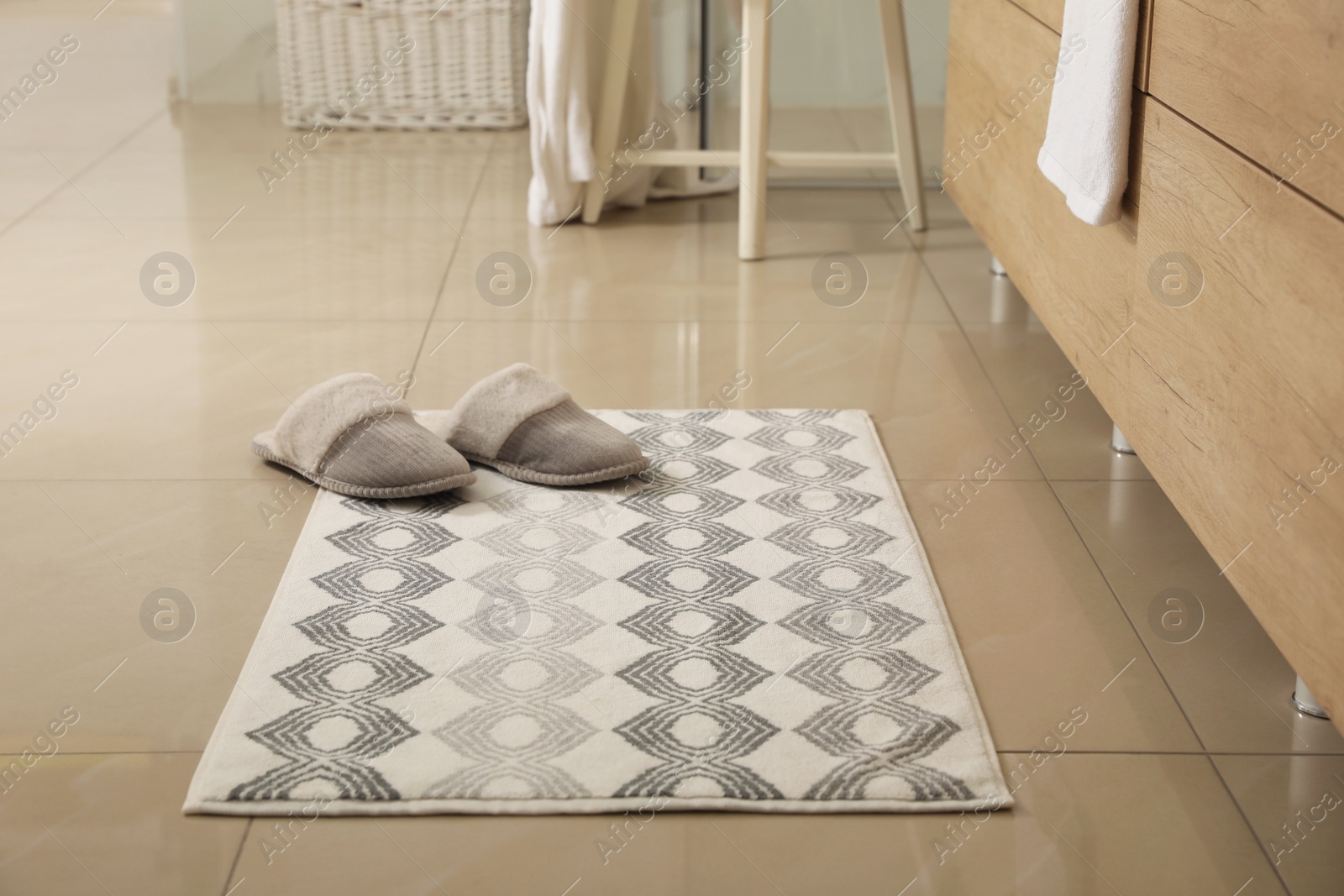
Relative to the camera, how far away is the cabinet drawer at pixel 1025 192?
1.40m

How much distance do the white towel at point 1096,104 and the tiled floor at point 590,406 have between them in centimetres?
37

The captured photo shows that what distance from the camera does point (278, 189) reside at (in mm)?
2775

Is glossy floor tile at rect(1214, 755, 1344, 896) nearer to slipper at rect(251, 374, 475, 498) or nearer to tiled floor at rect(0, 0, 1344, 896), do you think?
tiled floor at rect(0, 0, 1344, 896)

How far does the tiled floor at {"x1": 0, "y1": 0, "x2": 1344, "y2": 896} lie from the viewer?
3.13 ft

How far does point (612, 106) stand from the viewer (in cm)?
254

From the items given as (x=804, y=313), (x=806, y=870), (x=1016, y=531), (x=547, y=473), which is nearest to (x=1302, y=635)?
(x=806, y=870)

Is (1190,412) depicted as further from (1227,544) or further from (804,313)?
(804,313)

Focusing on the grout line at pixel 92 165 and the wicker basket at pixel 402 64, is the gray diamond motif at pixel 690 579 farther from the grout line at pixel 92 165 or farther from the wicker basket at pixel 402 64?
the wicker basket at pixel 402 64

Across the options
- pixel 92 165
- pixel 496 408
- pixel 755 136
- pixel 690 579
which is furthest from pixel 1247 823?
pixel 92 165

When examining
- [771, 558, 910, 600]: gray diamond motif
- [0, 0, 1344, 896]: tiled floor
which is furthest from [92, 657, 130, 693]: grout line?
[771, 558, 910, 600]: gray diamond motif

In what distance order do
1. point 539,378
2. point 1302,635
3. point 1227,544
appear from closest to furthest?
point 1302,635, point 1227,544, point 539,378

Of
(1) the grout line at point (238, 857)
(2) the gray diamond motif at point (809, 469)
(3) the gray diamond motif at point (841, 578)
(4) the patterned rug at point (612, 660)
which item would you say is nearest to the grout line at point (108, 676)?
(4) the patterned rug at point (612, 660)

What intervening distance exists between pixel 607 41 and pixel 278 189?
0.78 metres

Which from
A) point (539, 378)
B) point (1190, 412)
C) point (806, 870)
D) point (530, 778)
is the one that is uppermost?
point (539, 378)
